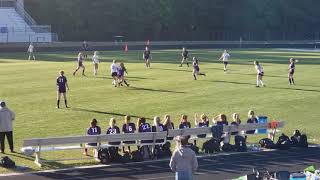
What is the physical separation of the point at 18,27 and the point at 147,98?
4894 centimetres

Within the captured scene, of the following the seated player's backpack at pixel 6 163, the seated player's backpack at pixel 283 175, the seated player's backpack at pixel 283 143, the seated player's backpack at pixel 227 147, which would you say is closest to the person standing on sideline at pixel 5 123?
the seated player's backpack at pixel 6 163

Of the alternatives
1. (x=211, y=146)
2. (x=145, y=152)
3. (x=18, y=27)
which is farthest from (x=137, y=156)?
(x=18, y=27)

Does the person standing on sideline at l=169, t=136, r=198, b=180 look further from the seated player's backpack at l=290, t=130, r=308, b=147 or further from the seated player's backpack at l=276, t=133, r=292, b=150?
the seated player's backpack at l=290, t=130, r=308, b=147

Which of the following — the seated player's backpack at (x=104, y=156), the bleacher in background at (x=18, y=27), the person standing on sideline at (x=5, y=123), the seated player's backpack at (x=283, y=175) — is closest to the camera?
the seated player's backpack at (x=283, y=175)

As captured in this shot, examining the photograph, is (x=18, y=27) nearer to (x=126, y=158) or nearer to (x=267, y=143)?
(x=267, y=143)

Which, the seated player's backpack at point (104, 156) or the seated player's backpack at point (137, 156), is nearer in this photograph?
the seated player's backpack at point (104, 156)

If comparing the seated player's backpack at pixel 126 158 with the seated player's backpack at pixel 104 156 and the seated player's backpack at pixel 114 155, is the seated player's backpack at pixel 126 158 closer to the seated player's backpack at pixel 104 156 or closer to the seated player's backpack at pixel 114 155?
the seated player's backpack at pixel 114 155

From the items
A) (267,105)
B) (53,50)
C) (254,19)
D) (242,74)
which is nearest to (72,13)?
(53,50)

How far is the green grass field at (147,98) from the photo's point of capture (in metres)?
23.2

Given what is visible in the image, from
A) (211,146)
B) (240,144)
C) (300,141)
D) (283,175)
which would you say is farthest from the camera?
(300,141)

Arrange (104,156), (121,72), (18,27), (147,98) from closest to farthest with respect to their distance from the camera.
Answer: (104,156) < (147,98) < (121,72) < (18,27)

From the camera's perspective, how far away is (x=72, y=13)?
8269 cm

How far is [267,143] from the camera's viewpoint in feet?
65.3

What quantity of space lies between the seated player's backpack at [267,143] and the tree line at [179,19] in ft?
210
